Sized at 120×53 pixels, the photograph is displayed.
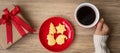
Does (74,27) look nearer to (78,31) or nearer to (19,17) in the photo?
(78,31)

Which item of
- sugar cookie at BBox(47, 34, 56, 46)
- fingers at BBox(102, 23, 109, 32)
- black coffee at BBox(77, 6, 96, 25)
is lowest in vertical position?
sugar cookie at BBox(47, 34, 56, 46)

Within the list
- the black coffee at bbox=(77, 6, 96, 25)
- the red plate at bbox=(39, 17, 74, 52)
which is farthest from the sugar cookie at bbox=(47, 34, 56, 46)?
the black coffee at bbox=(77, 6, 96, 25)

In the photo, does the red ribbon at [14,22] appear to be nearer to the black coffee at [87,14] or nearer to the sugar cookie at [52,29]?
the sugar cookie at [52,29]

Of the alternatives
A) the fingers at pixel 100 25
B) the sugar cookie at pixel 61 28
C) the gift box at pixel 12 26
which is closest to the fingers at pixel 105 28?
the fingers at pixel 100 25

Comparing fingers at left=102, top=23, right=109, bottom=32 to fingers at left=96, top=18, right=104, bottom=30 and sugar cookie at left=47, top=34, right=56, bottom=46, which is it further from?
sugar cookie at left=47, top=34, right=56, bottom=46

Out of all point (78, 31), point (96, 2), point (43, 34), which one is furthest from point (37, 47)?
point (96, 2)

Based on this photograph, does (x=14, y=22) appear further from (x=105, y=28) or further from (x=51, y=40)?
(x=105, y=28)
